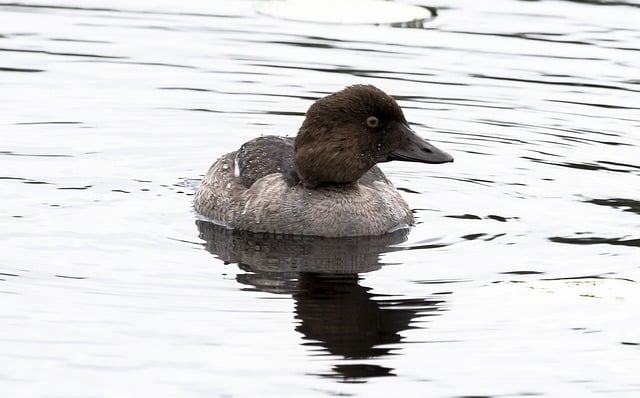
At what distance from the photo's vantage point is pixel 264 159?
13.2 meters

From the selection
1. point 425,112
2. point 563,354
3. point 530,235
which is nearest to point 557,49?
point 425,112

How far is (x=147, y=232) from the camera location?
39.6ft

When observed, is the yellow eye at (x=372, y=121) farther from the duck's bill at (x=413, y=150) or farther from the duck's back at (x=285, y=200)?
the duck's back at (x=285, y=200)

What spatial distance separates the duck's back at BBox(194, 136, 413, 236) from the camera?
12406mm

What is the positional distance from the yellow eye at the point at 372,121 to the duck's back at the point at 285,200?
61cm

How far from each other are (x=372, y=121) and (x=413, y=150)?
428 millimetres

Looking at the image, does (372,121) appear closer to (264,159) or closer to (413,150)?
(413,150)

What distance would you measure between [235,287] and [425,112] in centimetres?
660

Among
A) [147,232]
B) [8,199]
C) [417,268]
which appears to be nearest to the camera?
[417,268]

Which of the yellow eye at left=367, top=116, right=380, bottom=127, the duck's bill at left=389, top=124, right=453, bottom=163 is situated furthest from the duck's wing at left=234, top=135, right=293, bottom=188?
the duck's bill at left=389, top=124, right=453, bottom=163

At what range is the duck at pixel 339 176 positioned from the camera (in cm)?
1242

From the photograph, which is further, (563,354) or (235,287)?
(235,287)

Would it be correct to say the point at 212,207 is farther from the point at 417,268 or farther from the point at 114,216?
the point at 417,268

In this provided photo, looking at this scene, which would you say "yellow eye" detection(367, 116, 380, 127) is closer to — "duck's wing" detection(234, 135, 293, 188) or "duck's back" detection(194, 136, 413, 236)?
"duck's back" detection(194, 136, 413, 236)
